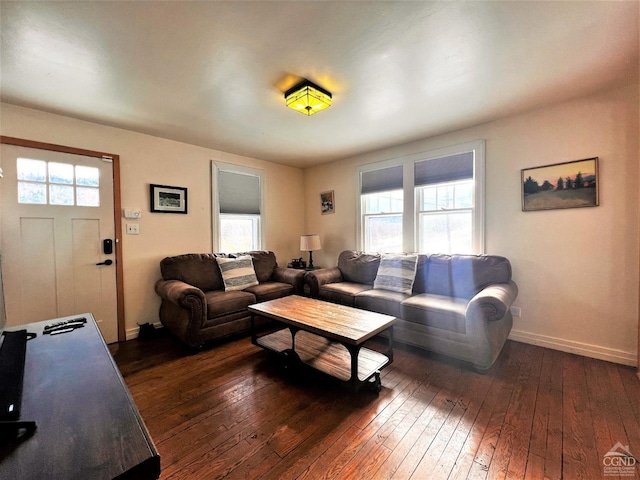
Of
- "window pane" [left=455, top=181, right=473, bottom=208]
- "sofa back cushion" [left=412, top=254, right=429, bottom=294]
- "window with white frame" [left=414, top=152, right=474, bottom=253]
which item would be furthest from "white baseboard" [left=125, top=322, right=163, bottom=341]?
"window pane" [left=455, top=181, right=473, bottom=208]

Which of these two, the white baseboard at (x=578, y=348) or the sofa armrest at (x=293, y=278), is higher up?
the sofa armrest at (x=293, y=278)

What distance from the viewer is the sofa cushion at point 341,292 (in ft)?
10.4

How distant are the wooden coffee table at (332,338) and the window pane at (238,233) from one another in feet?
5.61

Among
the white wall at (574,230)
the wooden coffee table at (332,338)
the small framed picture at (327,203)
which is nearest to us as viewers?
the wooden coffee table at (332,338)

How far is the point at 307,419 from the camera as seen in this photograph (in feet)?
5.55

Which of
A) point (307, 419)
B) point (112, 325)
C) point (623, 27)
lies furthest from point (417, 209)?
point (112, 325)

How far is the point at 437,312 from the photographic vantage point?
2475 mm

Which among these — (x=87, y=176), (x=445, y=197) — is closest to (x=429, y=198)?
(x=445, y=197)

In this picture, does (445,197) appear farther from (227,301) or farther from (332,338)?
(227,301)

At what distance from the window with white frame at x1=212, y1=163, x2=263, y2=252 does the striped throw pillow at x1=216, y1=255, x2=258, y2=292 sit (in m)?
0.49

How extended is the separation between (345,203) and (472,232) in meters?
1.93

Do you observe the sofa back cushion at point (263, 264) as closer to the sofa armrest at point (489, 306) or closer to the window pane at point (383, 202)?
the window pane at point (383, 202)

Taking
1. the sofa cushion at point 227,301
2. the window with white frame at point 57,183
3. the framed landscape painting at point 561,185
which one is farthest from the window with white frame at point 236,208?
the framed landscape painting at point 561,185

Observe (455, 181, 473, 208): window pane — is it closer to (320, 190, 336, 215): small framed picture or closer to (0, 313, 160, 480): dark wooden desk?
(320, 190, 336, 215): small framed picture
